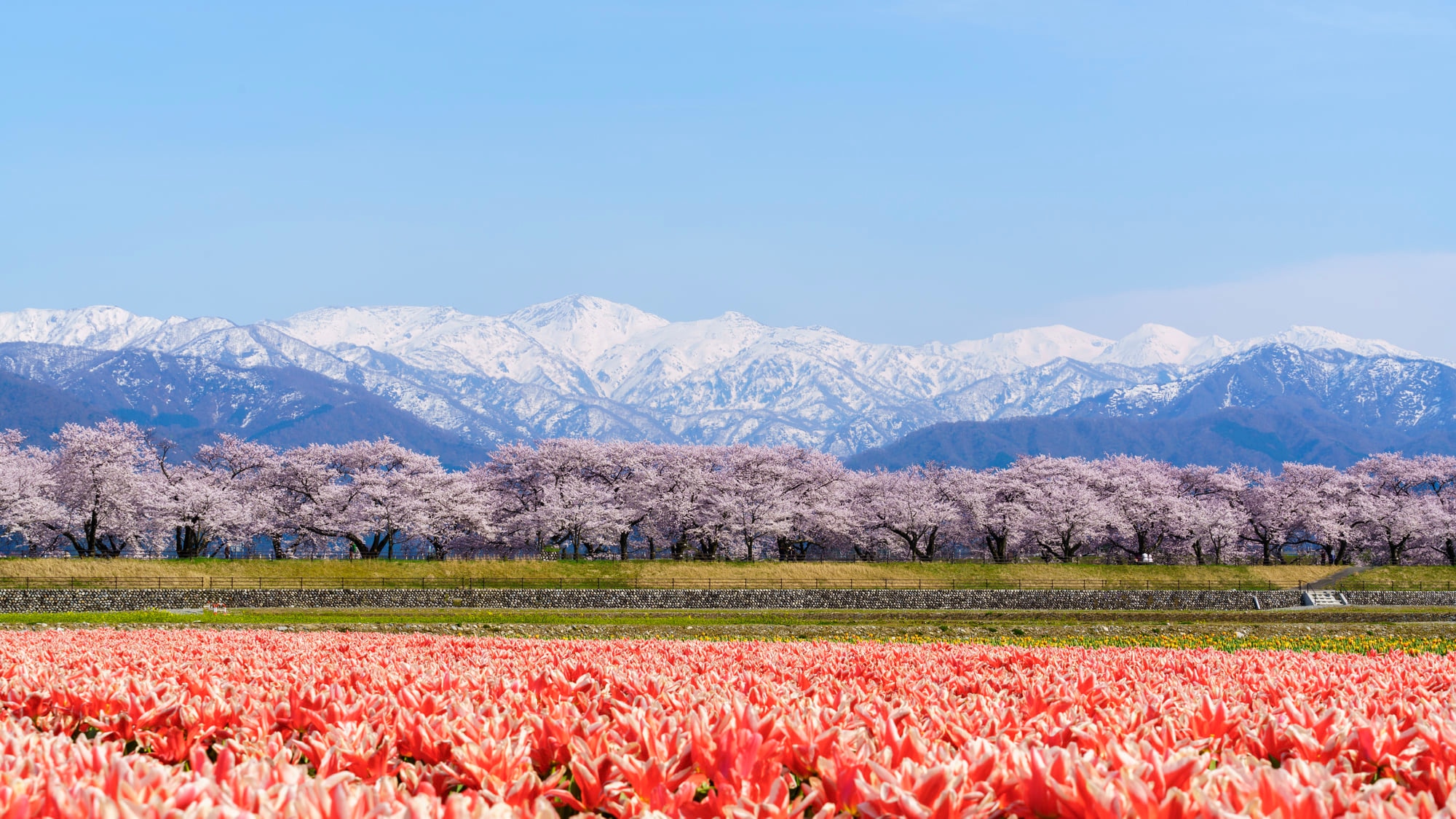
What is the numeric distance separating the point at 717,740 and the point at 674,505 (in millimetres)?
78789

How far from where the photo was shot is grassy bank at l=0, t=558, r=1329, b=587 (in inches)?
2256

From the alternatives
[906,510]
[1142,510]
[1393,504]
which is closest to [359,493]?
[906,510]

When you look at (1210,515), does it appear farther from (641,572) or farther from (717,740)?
(717,740)

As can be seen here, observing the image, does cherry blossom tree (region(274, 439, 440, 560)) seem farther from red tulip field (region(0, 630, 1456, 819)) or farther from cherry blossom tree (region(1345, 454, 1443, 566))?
cherry blossom tree (region(1345, 454, 1443, 566))

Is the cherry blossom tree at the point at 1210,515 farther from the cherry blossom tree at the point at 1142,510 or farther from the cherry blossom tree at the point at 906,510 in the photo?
the cherry blossom tree at the point at 906,510

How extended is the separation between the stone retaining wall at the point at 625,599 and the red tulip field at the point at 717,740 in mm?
42095

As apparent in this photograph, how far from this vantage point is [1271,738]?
256 inches

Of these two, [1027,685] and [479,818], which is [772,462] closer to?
[1027,685]

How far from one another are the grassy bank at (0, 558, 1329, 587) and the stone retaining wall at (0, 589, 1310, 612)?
614 cm

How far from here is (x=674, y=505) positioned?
8419 centimetres

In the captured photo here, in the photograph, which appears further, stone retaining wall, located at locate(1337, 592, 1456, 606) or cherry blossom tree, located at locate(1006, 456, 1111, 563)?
cherry blossom tree, located at locate(1006, 456, 1111, 563)

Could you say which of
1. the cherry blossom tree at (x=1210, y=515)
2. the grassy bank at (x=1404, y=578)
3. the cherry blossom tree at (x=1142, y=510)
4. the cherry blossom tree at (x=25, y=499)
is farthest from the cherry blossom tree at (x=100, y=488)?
the grassy bank at (x=1404, y=578)

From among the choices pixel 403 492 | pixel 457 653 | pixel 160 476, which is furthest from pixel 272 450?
pixel 457 653

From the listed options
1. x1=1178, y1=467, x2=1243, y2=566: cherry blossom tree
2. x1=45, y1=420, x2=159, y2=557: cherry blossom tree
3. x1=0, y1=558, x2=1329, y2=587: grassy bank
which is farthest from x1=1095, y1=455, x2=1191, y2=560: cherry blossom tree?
x1=45, y1=420, x2=159, y2=557: cherry blossom tree
